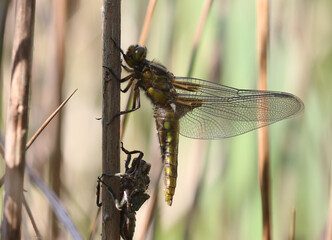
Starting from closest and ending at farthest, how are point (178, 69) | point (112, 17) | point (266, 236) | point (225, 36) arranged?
point (112, 17) → point (266, 236) → point (225, 36) → point (178, 69)

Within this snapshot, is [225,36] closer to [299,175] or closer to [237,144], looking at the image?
[237,144]

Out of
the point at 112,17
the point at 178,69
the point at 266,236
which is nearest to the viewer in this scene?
the point at 112,17

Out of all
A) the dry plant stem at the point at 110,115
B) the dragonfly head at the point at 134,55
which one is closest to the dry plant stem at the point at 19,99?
the dry plant stem at the point at 110,115

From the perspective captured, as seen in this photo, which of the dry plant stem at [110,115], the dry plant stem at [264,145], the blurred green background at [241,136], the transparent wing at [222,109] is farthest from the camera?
the blurred green background at [241,136]

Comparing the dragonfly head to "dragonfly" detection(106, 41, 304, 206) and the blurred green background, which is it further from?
the blurred green background

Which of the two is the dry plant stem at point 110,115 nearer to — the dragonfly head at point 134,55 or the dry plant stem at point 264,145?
the dragonfly head at point 134,55

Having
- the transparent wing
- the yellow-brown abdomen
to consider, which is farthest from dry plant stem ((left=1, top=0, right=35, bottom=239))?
the transparent wing

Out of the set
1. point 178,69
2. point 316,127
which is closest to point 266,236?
point 316,127

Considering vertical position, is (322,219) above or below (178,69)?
below
